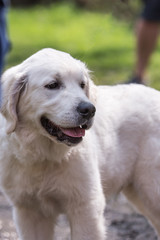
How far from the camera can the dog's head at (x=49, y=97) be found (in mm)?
3914

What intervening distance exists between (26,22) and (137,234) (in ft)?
36.2

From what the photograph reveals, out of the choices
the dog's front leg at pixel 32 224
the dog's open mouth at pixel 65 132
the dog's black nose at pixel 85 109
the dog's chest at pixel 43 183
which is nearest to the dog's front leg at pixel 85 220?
the dog's chest at pixel 43 183

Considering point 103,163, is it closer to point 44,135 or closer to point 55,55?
point 44,135

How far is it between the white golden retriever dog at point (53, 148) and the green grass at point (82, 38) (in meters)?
4.95

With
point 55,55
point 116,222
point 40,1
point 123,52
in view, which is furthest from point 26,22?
point 55,55

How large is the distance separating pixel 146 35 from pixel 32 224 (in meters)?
A: 4.37

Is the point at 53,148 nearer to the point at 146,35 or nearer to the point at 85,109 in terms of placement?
the point at 85,109

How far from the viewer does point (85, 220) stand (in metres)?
4.17

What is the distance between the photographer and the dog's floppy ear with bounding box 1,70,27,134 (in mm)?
4039

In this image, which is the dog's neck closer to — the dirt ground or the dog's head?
the dog's head

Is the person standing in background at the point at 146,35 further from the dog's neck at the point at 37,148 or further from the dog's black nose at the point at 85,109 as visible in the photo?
the dog's black nose at the point at 85,109

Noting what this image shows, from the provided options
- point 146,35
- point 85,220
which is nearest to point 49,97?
point 85,220

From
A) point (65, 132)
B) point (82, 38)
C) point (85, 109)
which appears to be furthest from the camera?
point (82, 38)

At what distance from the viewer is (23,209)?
437cm
